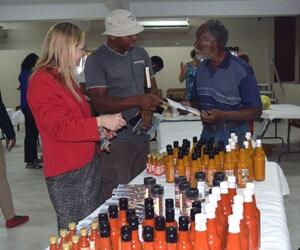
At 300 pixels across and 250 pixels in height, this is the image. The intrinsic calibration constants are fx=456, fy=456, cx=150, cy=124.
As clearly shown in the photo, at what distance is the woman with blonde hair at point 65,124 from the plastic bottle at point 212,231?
69 centimetres

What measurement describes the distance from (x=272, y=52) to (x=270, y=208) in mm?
8663

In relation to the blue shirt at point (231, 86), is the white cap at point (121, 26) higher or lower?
higher

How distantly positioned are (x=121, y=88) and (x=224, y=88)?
0.52 m

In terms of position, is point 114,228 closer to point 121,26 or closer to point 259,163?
point 259,163

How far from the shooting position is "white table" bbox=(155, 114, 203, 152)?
11.9 feet

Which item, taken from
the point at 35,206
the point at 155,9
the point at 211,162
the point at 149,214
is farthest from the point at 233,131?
the point at 155,9

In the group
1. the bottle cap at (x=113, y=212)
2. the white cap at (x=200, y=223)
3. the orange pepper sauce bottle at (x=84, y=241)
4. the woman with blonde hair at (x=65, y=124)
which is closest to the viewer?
the white cap at (x=200, y=223)

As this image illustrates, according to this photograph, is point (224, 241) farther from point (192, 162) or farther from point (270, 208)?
point (192, 162)

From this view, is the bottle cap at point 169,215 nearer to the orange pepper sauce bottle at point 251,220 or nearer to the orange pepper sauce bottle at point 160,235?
the orange pepper sauce bottle at point 160,235

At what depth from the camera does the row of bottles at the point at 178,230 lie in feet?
3.36

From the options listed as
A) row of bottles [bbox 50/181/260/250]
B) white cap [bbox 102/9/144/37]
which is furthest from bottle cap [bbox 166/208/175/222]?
white cap [bbox 102/9/144/37]

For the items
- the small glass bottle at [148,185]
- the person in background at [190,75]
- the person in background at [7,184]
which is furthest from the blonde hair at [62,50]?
Result: the person in background at [7,184]

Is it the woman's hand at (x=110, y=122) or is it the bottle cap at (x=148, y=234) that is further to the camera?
the woman's hand at (x=110, y=122)

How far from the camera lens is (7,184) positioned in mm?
3215
